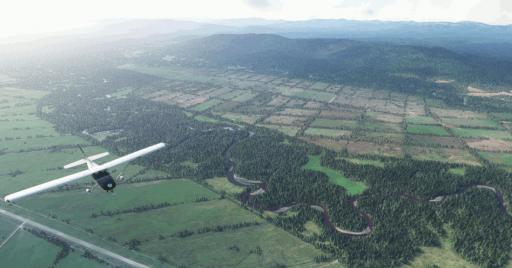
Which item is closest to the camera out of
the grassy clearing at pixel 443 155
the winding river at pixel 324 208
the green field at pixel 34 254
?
the green field at pixel 34 254

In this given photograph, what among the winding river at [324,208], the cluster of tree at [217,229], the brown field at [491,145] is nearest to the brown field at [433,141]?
the brown field at [491,145]

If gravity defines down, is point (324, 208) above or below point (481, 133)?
below

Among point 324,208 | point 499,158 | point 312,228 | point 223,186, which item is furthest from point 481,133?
point 223,186

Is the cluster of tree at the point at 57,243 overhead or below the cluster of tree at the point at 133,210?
below

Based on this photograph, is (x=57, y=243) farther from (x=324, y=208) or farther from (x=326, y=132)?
(x=326, y=132)

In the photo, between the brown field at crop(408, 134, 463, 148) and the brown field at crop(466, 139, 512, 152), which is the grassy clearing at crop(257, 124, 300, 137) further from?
the brown field at crop(466, 139, 512, 152)

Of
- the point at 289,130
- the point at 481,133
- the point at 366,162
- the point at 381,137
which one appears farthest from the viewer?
the point at 289,130

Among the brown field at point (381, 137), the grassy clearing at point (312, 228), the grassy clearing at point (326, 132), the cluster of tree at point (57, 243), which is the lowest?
the cluster of tree at point (57, 243)

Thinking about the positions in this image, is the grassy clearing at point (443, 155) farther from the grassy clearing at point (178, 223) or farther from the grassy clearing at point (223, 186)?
the grassy clearing at point (178, 223)

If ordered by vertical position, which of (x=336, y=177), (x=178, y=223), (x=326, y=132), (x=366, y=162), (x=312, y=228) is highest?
(x=326, y=132)
